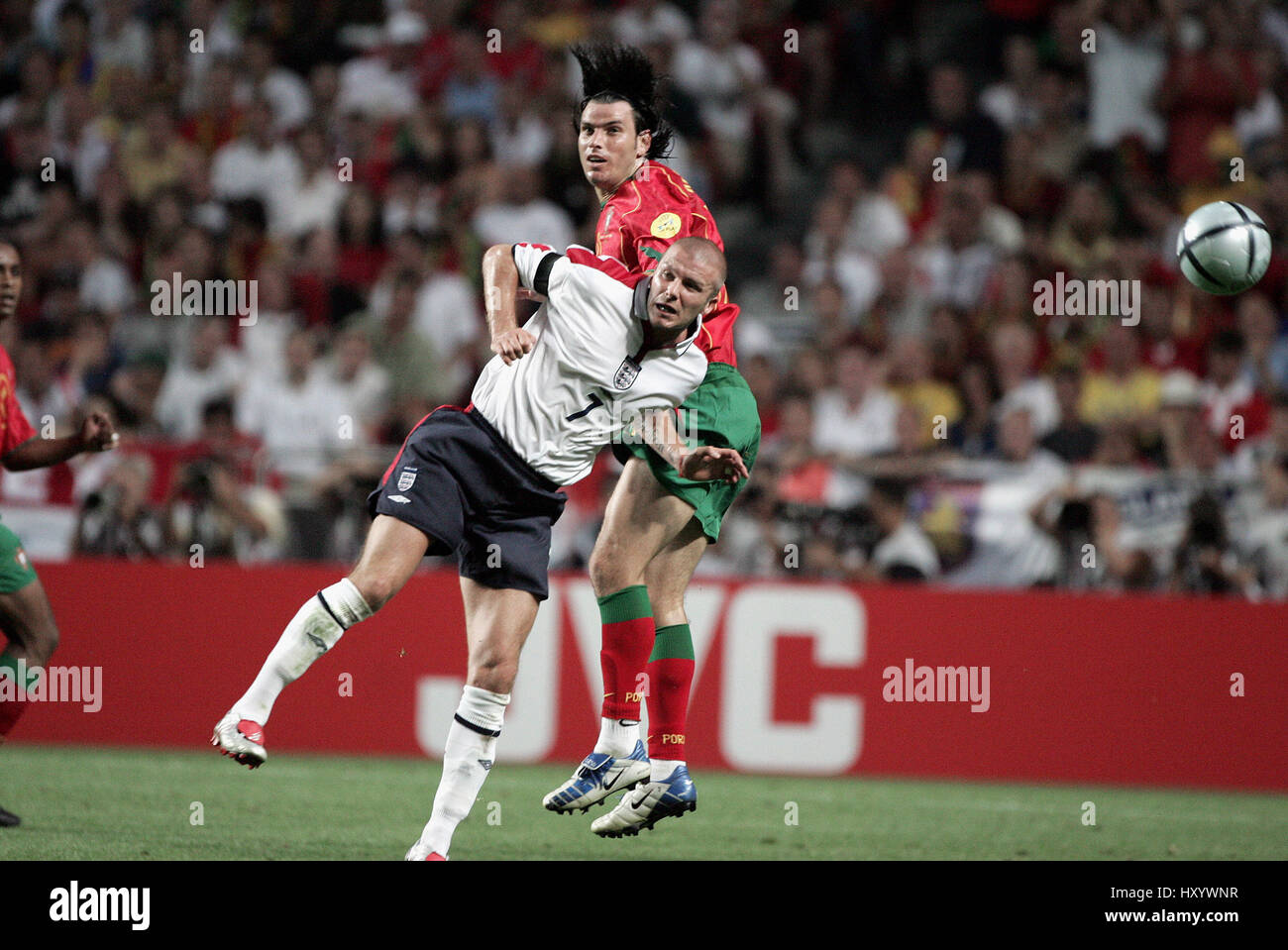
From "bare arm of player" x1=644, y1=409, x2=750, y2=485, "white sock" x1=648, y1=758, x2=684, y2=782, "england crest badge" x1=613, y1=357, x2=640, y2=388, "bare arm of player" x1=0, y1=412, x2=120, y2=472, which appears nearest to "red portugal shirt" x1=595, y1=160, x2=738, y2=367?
"england crest badge" x1=613, y1=357, x2=640, y2=388

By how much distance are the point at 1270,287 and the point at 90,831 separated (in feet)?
32.1

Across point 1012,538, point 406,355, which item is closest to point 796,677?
point 1012,538

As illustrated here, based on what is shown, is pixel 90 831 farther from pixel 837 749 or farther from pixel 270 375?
pixel 270 375

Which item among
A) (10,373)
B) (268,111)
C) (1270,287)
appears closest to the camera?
(10,373)

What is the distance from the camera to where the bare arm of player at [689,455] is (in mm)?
5539

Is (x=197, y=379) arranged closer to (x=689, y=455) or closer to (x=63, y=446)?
(x=63, y=446)

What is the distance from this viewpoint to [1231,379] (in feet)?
37.6

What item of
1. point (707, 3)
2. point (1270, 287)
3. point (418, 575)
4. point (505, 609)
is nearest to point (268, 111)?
point (707, 3)

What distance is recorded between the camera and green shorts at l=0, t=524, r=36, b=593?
676cm

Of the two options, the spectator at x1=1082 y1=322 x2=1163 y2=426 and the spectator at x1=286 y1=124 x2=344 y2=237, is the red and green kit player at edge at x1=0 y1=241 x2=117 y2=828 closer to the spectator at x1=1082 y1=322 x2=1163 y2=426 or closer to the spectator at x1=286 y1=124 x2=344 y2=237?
the spectator at x1=286 y1=124 x2=344 y2=237

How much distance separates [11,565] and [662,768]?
2877 mm

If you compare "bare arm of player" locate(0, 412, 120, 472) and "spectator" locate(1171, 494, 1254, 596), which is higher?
"bare arm of player" locate(0, 412, 120, 472)

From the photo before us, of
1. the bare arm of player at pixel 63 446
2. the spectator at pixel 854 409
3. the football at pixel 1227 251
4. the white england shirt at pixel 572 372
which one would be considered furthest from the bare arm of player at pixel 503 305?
the spectator at pixel 854 409

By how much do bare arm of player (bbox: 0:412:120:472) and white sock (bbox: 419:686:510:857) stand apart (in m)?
2.04
